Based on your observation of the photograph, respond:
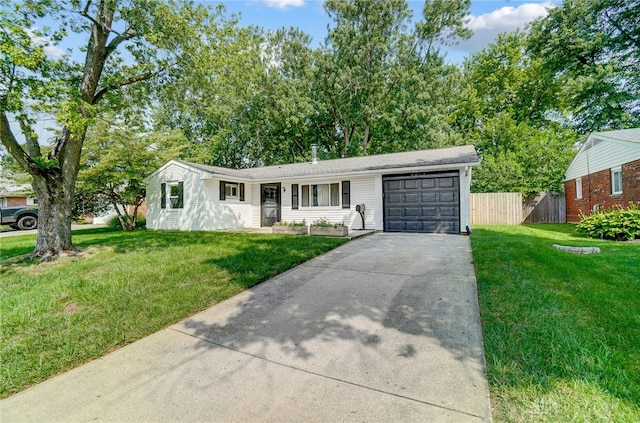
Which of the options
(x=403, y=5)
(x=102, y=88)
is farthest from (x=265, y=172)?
(x=403, y=5)

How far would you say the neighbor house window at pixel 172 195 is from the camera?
506 inches

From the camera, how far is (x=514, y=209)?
45.6ft

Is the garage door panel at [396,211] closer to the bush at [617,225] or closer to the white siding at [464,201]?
the white siding at [464,201]

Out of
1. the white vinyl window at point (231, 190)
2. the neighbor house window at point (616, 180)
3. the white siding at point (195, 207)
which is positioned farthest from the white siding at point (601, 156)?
the white vinyl window at point (231, 190)

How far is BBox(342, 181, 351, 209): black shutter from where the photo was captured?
38.0ft

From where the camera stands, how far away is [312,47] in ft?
66.4

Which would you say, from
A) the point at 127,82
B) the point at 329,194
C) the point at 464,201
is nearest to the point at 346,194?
the point at 329,194

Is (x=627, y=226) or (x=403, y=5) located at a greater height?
(x=403, y=5)

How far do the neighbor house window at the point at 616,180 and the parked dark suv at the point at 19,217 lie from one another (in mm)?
27621

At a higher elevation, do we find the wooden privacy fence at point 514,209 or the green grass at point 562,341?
the wooden privacy fence at point 514,209

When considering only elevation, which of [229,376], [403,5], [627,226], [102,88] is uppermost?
[403,5]

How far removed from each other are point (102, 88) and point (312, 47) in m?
16.3

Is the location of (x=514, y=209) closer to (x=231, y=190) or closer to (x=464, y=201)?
(x=464, y=201)

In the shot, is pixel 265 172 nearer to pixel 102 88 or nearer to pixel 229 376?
pixel 102 88
